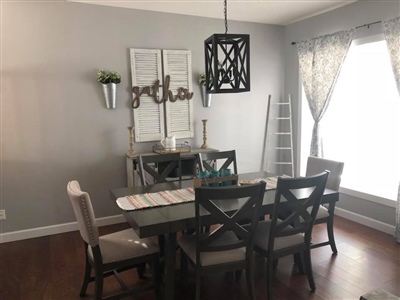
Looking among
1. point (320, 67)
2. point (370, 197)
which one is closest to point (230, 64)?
point (320, 67)

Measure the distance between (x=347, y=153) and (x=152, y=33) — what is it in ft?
9.76

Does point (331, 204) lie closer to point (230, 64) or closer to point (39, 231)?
point (230, 64)

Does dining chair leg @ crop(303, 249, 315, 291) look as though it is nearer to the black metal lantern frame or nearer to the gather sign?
the black metal lantern frame

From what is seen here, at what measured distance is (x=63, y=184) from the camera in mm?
3682

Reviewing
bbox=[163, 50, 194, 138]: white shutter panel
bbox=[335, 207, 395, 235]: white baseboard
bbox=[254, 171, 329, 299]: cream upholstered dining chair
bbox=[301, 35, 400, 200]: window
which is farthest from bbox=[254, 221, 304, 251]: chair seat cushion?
bbox=[163, 50, 194, 138]: white shutter panel

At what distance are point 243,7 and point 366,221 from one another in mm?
3023

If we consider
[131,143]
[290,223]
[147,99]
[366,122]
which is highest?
[147,99]

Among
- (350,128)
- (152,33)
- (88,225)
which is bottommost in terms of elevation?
(88,225)

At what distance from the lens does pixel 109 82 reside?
362 cm

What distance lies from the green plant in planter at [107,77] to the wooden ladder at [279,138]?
2.41m

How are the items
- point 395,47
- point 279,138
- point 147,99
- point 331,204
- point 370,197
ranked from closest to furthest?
point 331,204 → point 395,47 → point 370,197 → point 147,99 → point 279,138

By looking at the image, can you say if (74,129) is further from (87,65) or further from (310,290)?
(310,290)

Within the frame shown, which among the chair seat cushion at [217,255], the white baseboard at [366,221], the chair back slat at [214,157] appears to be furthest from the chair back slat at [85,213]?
the white baseboard at [366,221]

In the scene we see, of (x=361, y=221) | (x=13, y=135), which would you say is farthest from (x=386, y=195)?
(x=13, y=135)
